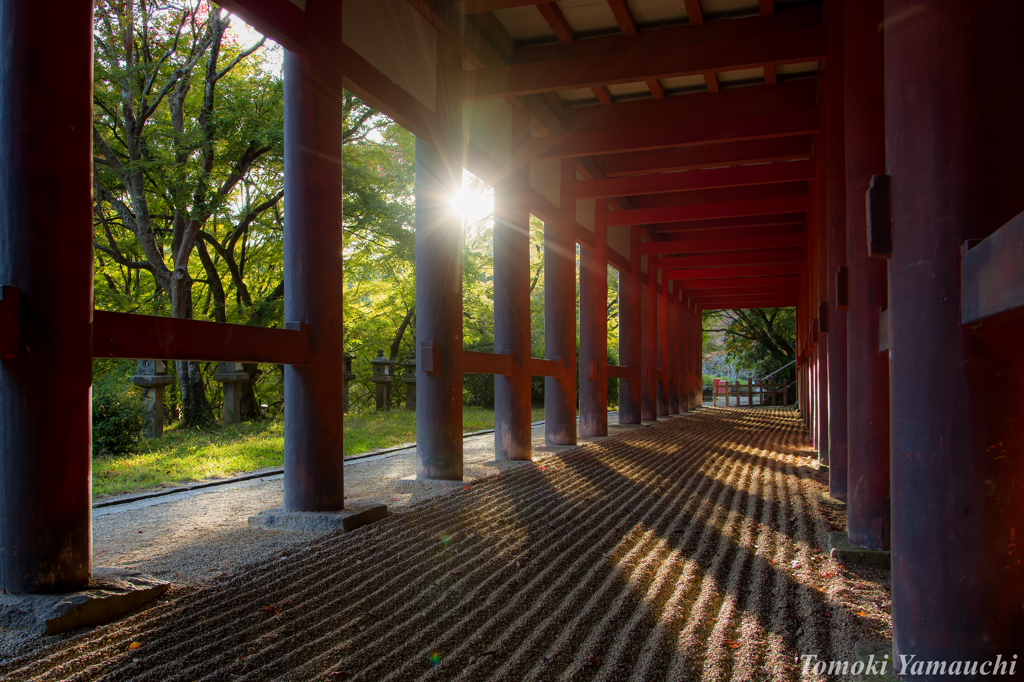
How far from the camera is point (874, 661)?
89.7 inches

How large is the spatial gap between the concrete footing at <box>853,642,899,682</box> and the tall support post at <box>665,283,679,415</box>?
628 inches

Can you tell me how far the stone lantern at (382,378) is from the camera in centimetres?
1473

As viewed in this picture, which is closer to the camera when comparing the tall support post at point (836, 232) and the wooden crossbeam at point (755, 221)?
the tall support post at point (836, 232)

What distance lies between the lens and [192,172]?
11.1 meters

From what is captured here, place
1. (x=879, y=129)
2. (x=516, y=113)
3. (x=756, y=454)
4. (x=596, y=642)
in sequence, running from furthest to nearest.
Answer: (x=756, y=454) < (x=516, y=113) < (x=879, y=129) < (x=596, y=642)

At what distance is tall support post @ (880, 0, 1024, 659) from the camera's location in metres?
1.83

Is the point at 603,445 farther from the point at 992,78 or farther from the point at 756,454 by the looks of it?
the point at 992,78

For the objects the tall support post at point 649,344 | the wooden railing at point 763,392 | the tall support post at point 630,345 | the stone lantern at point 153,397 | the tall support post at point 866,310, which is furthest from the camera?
the wooden railing at point 763,392

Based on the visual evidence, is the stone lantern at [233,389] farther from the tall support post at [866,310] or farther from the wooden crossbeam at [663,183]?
the tall support post at [866,310]

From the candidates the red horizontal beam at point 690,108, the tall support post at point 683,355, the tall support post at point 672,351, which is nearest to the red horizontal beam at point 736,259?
the tall support post at point 672,351

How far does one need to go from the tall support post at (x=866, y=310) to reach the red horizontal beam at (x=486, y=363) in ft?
11.9

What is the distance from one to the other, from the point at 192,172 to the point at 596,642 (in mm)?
10754

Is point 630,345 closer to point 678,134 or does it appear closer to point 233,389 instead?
point 678,134

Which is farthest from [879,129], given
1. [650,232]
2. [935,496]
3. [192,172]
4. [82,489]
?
[650,232]
